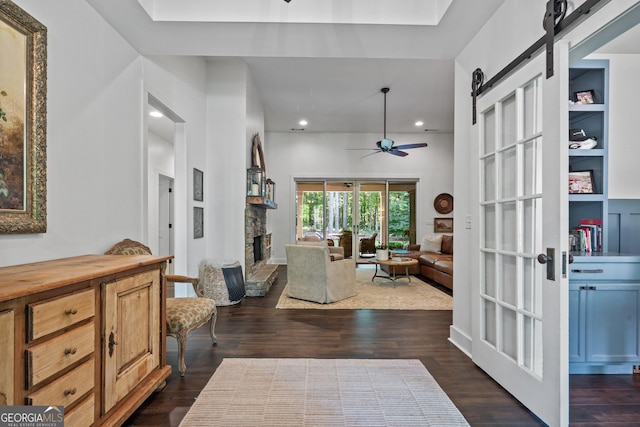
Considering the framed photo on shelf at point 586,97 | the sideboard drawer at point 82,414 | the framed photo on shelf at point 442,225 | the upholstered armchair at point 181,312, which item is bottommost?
the sideboard drawer at point 82,414

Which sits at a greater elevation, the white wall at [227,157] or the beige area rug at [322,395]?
the white wall at [227,157]

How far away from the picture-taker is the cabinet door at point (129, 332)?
1.58m

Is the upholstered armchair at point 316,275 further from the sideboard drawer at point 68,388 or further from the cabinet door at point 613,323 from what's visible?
the sideboard drawer at point 68,388

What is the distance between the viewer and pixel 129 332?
1.75 meters

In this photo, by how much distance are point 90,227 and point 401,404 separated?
2443 millimetres

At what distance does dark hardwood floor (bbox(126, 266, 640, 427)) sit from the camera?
1883 millimetres

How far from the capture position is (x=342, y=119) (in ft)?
23.1

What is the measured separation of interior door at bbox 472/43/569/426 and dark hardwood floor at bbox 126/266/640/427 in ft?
0.70

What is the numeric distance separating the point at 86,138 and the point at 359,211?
6.65 m

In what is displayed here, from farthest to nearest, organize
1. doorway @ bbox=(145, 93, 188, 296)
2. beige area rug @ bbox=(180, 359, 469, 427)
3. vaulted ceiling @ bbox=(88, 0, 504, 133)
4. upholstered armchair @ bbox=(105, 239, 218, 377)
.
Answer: doorway @ bbox=(145, 93, 188, 296), vaulted ceiling @ bbox=(88, 0, 504, 133), upholstered armchair @ bbox=(105, 239, 218, 377), beige area rug @ bbox=(180, 359, 469, 427)

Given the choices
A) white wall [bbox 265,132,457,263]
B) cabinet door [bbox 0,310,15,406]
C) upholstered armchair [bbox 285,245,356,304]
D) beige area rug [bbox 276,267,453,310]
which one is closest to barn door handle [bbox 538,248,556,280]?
cabinet door [bbox 0,310,15,406]

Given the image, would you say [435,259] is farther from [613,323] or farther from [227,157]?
[227,157]

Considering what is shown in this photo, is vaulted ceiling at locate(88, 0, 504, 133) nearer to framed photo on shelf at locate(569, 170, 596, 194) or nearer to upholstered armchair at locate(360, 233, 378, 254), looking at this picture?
framed photo on shelf at locate(569, 170, 596, 194)

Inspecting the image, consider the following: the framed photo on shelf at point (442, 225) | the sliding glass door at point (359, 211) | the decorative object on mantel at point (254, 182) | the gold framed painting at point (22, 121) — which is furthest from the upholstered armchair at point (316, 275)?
the framed photo on shelf at point (442, 225)
